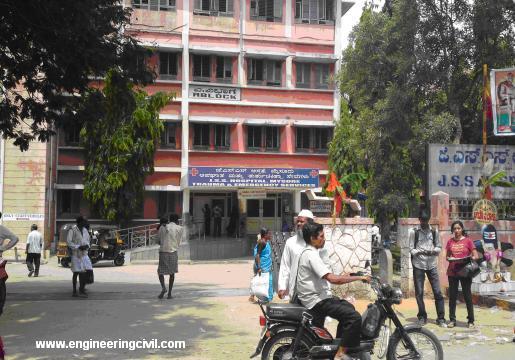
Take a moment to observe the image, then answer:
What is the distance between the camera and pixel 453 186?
14.4 metres

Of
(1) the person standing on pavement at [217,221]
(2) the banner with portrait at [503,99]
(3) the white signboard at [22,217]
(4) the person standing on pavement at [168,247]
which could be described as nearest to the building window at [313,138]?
(1) the person standing on pavement at [217,221]

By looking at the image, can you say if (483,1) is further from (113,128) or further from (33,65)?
(113,128)

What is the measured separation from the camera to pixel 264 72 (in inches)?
1215

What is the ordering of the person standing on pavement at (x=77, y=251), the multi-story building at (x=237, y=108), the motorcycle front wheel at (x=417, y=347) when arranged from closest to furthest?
the motorcycle front wheel at (x=417, y=347), the person standing on pavement at (x=77, y=251), the multi-story building at (x=237, y=108)

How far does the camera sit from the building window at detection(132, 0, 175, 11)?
2967 centimetres

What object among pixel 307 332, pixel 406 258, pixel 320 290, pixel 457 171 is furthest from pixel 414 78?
pixel 307 332

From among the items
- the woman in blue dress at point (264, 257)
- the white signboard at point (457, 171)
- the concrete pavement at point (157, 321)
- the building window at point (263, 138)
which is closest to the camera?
the concrete pavement at point (157, 321)

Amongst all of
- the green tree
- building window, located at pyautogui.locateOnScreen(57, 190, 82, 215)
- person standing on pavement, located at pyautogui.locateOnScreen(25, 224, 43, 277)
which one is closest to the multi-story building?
building window, located at pyautogui.locateOnScreen(57, 190, 82, 215)

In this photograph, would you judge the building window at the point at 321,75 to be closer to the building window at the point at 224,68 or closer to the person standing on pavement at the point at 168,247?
the building window at the point at 224,68

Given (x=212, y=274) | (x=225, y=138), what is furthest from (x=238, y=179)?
(x=212, y=274)

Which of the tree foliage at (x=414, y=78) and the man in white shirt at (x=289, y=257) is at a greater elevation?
the tree foliage at (x=414, y=78)

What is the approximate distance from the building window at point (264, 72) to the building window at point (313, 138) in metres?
2.95

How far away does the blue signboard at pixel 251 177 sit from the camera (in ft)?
92.5

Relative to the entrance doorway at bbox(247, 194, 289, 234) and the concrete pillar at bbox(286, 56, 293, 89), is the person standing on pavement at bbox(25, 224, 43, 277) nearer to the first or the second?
the entrance doorway at bbox(247, 194, 289, 234)
